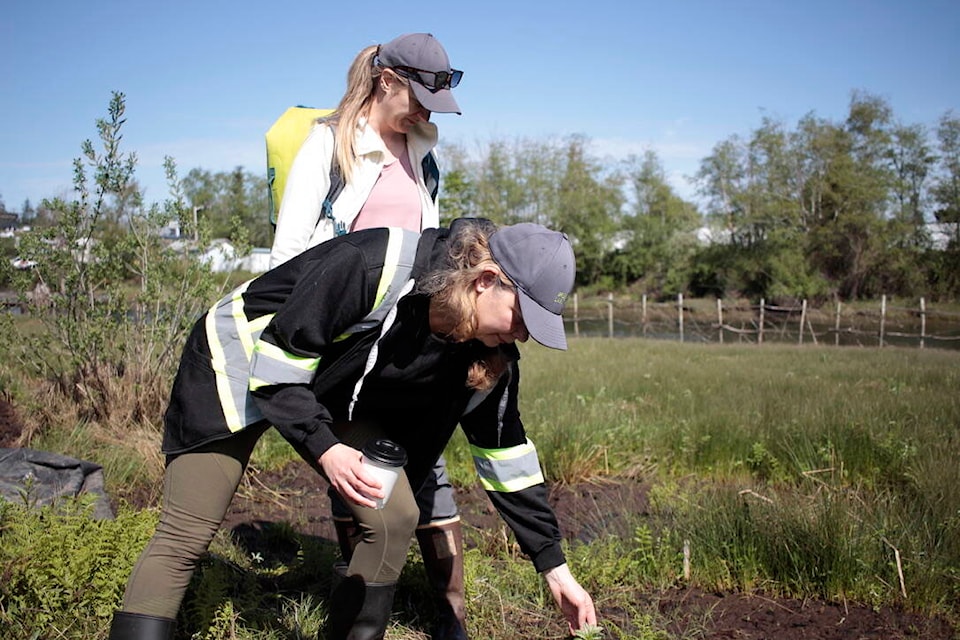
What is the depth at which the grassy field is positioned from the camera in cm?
308

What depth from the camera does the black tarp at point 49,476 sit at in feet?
11.9

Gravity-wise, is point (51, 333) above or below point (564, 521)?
above

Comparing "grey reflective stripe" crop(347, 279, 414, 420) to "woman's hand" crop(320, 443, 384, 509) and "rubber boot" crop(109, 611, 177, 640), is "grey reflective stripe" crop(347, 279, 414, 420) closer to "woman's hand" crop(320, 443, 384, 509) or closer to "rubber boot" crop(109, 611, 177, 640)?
"woman's hand" crop(320, 443, 384, 509)

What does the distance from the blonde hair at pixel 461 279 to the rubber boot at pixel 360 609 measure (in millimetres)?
754

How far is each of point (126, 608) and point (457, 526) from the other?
1.30m

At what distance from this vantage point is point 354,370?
2.31 m

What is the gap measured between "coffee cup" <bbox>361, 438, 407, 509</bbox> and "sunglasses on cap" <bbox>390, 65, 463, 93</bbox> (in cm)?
138

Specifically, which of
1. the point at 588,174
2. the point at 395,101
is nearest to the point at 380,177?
the point at 395,101

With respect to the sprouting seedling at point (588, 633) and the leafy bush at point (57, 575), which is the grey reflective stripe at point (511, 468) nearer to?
the sprouting seedling at point (588, 633)

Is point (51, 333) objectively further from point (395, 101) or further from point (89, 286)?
point (395, 101)

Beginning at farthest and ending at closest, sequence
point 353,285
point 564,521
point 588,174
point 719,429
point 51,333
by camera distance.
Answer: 1. point 588,174
2. point 719,429
3. point 51,333
4. point 564,521
5. point 353,285

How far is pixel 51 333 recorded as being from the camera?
547cm

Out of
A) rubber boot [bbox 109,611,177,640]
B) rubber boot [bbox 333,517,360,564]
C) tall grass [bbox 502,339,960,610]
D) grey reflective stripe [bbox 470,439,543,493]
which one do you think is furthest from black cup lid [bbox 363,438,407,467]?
tall grass [bbox 502,339,960,610]

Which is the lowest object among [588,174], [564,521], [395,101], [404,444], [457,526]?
[564,521]
